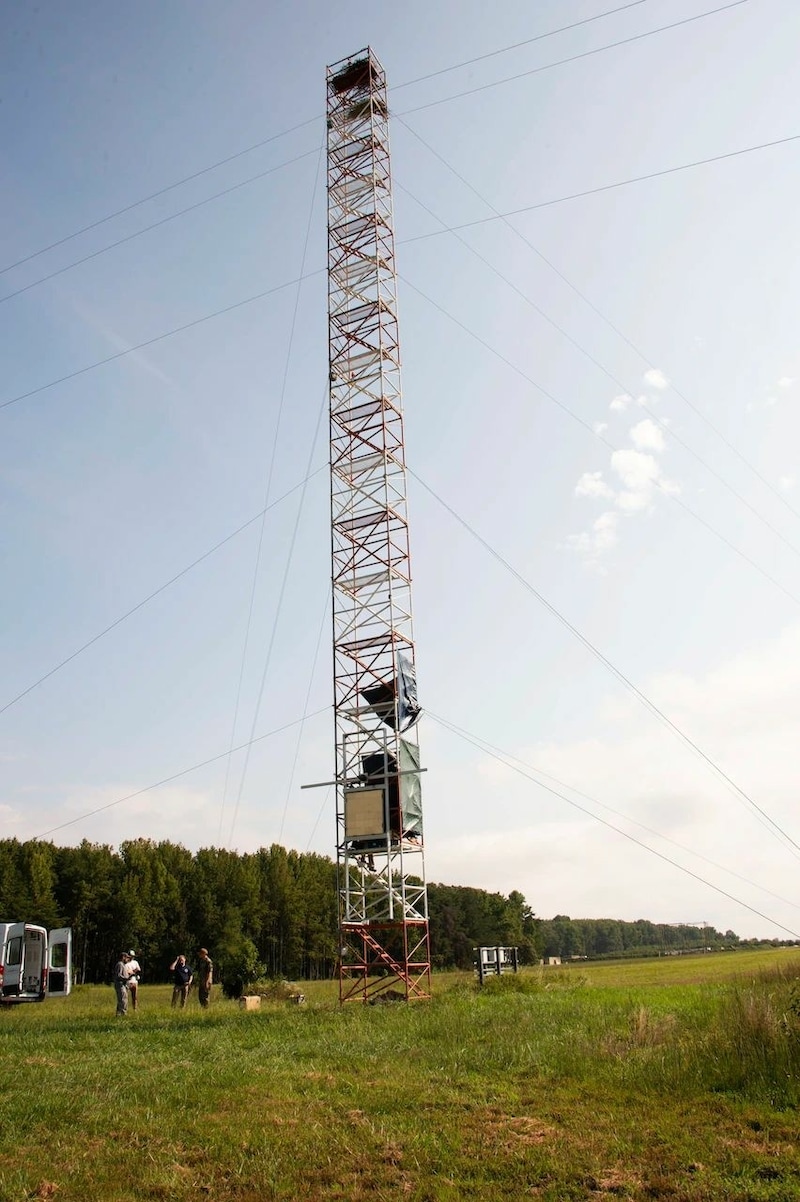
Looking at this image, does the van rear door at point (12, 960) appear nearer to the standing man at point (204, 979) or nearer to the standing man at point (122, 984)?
the standing man at point (204, 979)

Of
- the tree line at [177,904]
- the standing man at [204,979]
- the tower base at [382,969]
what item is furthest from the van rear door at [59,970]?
the tree line at [177,904]

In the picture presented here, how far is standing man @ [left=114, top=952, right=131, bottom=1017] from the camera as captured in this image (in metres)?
20.2

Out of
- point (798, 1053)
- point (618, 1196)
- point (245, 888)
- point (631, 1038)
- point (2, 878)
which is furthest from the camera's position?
point (245, 888)

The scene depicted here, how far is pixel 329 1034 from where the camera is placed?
1439 cm

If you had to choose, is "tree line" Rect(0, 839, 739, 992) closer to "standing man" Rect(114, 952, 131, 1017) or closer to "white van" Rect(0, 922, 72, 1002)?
"white van" Rect(0, 922, 72, 1002)

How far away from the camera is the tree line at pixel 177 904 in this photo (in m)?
70.2

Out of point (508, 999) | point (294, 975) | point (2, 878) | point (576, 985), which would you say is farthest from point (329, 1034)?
point (294, 975)

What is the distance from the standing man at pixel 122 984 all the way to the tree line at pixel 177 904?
4148 centimetres

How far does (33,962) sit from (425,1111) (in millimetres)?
23328

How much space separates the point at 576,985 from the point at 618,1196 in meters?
20.3

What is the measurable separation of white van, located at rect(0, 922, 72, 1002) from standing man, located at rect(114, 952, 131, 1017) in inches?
214

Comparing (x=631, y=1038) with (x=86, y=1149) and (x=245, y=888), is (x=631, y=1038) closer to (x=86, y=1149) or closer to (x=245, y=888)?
(x=86, y=1149)

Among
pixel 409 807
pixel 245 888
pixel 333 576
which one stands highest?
pixel 333 576

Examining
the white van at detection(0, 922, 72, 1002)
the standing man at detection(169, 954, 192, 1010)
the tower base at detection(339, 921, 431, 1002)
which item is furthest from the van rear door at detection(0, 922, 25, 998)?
the tower base at detection(339, 921, 431, 1002)
